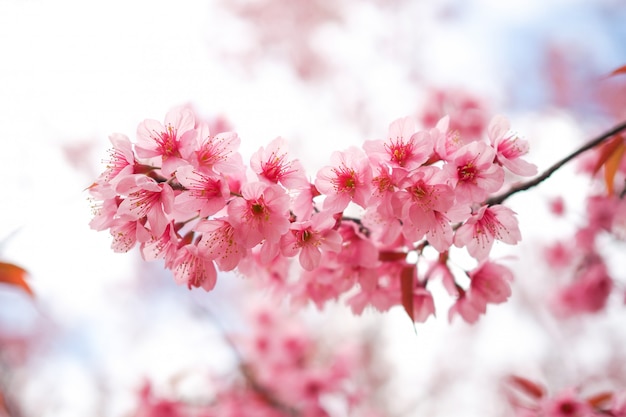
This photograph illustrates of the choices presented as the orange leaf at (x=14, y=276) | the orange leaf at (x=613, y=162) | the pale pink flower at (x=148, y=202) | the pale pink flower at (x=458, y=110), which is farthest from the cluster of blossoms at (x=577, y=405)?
the pale pink flower at (x=458, y=110)

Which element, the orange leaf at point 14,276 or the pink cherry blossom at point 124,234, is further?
the orange leaf at point 14,276

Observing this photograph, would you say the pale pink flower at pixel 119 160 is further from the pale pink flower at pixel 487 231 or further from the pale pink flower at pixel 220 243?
the pale pink flower at pixel 487 231

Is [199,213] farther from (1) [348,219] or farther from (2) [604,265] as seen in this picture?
(2) [604,265]

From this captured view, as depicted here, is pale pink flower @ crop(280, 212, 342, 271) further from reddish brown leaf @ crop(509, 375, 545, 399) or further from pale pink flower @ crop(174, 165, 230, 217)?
reddish brown leaf @ crop(509, 375, 545, 399)

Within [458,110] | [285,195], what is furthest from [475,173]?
[458,110]

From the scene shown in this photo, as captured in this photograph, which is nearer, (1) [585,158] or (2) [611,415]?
(2) [611,415]

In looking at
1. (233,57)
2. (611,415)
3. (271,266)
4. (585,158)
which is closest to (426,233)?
(271,266)

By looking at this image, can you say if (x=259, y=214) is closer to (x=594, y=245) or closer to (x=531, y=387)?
(x=531, y=387)
